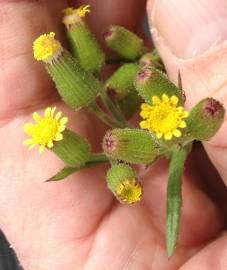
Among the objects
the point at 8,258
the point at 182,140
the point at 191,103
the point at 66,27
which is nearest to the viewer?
the point at 182,140

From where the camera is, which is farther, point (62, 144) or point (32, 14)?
point (32, 14)

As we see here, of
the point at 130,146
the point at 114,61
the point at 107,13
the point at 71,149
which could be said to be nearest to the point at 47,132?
the point at 71,149

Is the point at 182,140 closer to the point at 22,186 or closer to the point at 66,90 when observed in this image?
the point at 66,90

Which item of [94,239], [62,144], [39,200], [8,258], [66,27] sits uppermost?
[66,27]

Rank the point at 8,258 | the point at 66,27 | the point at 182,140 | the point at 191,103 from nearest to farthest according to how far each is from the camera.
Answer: the point at 182,140
the point at 191,103
the point at 66,27
the point at 8,258

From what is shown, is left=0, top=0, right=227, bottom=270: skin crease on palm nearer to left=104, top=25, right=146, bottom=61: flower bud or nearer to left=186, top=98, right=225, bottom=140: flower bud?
left=104, top=25, right=146, bottom=61: flower bud

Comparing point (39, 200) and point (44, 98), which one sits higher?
point (44, 98)

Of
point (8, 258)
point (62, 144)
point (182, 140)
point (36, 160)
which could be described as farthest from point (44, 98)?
point (8, 258)
